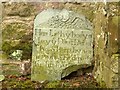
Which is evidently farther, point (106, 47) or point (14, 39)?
point (14, 39)

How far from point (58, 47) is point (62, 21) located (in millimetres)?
361

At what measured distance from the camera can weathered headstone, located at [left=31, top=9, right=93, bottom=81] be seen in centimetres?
495

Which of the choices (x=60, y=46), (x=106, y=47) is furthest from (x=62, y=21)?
(x=106, y=47)

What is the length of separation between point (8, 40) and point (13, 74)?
1.88 ft

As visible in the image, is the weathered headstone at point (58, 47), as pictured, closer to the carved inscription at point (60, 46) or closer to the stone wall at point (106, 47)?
the carved inscription at point (60, 46)

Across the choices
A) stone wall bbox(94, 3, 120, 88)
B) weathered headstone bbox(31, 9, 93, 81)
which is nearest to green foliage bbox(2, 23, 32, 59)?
weathered headstone bbox(31, 9, 93, 81)

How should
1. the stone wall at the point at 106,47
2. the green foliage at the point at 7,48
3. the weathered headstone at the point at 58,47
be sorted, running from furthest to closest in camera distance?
the green foliage at the point at 7,48
the weathered headstone at the point at 58,47
the stone wall at the point at 106,47

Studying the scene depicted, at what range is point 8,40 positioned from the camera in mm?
5539

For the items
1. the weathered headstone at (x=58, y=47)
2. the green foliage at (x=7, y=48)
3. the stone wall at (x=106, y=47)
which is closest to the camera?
the stone wall at (x=106, y=47)

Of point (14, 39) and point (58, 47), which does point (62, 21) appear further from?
point (14, 39)

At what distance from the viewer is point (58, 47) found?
4.96 metres

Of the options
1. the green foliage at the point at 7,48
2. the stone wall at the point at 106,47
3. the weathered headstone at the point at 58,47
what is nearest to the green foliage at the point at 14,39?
the green foliage at the point at 7,48

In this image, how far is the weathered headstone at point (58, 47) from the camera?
4.95 m

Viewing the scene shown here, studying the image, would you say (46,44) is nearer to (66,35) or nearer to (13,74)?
(66,35)
